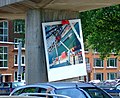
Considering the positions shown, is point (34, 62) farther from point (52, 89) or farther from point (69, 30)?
point (52, 89)

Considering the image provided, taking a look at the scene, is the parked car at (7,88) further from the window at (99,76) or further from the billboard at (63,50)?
the window at (99,76)

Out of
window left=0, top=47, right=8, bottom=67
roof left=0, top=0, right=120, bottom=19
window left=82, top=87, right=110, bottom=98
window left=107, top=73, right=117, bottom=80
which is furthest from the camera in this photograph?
window left=107, top=73, right=117, bottom=80

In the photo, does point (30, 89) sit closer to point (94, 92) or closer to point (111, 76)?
point (94, 92)

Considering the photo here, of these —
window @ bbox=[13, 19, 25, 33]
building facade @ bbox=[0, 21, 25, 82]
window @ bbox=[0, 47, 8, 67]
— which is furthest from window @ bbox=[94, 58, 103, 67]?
window @ bbox=[0, 47, 8, 67]

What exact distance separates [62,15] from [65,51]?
6.62ft

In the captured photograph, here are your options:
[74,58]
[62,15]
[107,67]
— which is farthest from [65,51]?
[107,67]

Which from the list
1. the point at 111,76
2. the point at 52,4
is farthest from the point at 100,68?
the point at 52,4

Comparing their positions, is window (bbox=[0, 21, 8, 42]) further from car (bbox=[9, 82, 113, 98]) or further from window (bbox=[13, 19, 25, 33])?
car (bbox=[9, 82, 113, 98])

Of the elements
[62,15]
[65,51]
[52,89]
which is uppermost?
[62,15]

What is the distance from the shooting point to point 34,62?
2156cm

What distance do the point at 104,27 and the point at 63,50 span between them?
12170mm

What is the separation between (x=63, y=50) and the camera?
21.8 meters

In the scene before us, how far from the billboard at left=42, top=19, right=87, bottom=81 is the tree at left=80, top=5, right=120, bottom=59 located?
10.8m

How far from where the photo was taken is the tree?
32875 mm
